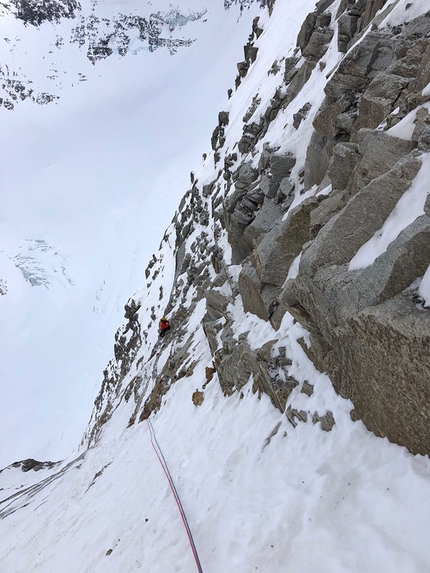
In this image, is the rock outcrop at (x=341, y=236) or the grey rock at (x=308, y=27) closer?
the rock outcrop at (x=341, y=236)

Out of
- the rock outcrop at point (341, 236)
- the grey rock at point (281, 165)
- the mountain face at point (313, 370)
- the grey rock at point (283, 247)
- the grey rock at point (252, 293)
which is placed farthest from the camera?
the grey rock at point (281, 165)

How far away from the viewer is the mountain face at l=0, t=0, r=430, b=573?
4.49 metres

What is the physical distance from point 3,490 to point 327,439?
32766 millimetres

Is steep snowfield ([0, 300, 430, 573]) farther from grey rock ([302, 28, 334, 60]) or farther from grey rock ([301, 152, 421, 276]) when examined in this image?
grey rock ([302, 28, 334, 60])

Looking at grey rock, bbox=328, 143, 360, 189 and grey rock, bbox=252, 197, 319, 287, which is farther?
grey rock, bbox=252, 197, 319, 287

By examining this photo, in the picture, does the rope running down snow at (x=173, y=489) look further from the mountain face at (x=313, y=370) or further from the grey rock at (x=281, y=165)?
the grey rock at (x=281, y=165)

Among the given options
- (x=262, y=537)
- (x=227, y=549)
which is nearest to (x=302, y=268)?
(x=262, y=537)

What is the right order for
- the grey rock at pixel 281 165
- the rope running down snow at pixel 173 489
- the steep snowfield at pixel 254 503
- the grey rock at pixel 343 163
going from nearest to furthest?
the steep snowfield at pixel 254 503
the rope running down snow at pixel 173 489
the grey rock at pixel 343 163
the grey rock at pixel 281 165

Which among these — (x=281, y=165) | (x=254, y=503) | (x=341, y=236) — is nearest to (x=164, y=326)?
(x=281, y=165)

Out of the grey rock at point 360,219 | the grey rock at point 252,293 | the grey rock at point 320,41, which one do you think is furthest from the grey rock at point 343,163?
the grey rock at point 320,41

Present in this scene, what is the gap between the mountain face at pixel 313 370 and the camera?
4.49 m

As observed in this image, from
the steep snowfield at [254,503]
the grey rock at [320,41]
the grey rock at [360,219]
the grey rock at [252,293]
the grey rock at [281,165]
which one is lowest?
the steep snowfield at [254,503]

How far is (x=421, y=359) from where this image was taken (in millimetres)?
4094

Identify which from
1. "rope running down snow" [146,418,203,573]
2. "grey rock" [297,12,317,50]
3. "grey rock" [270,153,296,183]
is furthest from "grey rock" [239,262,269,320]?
"grey rock" [297,12,317,50]
